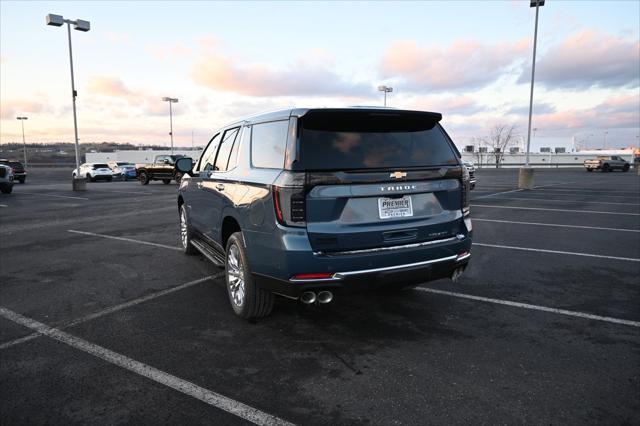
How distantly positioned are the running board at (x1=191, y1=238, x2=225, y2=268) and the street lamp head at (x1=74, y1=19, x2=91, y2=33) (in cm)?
1987

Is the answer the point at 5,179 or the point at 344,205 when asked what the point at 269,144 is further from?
the point at 5,179

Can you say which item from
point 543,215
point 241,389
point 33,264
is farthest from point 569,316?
point 543,215

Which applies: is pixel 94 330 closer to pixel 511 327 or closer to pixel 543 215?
pixel 511 327

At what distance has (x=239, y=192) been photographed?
13.8 feet

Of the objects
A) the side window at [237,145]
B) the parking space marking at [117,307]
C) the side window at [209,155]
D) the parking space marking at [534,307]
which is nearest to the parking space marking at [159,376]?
the parking space marking at [117,307]

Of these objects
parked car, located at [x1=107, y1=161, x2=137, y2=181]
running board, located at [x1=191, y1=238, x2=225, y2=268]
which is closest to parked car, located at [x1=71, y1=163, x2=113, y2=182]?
parked car, located at [x1=107, y1=161, x2=137, y2=181]

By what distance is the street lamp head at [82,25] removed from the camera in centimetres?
2097

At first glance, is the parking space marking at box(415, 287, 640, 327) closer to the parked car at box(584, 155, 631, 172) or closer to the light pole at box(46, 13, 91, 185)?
the light pole at box(46, 13, 91, 185)

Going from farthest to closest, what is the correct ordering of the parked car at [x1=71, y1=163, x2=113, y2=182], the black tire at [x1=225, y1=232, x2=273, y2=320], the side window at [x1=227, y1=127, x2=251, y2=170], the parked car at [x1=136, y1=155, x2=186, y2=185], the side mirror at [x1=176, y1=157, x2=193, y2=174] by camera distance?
the parked car at [x1=71, y1=163, x2=113, y2=182]
the parked car at [x1=136, y1=155, x2=186, y2=185]
the side mirror at [x1=176, y1=157, x2=193, y2=174]
the side window at [x1=227, y1=127, x2=251, y2=170]
the black tire at [x1=225, y1=232, x2=273, y2=320]

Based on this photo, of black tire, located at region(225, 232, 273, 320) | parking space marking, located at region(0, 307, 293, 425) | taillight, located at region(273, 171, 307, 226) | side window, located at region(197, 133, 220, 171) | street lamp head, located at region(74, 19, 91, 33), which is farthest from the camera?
street lamp head, located at region(74, 19, 91, 33)

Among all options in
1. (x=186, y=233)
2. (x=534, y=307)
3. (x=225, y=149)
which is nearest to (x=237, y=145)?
(x=225, y=149)

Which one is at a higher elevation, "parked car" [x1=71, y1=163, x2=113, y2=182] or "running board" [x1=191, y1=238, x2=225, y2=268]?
"parked car" [x1=71, y1=163, x2=113, y2=182]

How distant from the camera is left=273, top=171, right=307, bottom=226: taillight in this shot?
339 centimetres

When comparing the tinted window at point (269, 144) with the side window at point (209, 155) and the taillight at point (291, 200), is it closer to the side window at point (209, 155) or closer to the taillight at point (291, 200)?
the taillight at point (291, 200)
